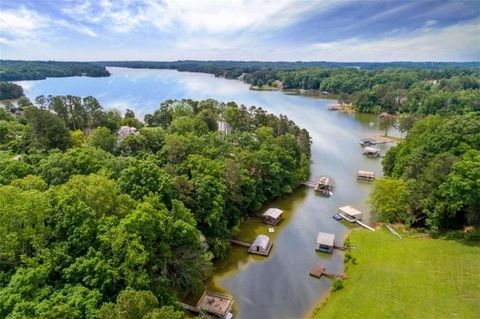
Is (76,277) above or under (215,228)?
above

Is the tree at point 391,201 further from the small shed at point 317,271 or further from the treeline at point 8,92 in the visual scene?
the treeline at point 8,92

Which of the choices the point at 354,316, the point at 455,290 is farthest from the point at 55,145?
the point at 455,290

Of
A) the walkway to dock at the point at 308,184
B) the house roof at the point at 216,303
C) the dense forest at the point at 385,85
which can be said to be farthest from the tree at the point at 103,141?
the dense forest at the point at 385,85

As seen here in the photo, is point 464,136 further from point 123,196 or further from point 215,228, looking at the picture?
point 123,196

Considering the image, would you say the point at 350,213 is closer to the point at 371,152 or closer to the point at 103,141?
the point at 371,152

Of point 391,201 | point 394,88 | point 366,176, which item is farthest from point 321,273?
point 394,88
